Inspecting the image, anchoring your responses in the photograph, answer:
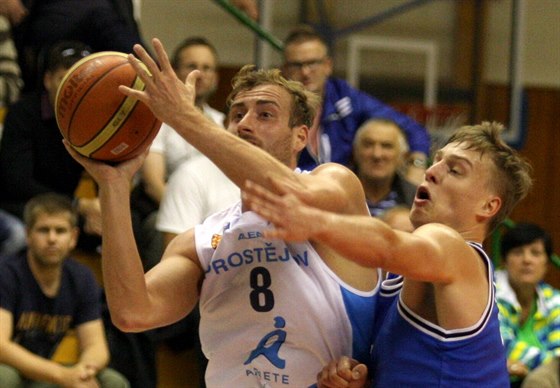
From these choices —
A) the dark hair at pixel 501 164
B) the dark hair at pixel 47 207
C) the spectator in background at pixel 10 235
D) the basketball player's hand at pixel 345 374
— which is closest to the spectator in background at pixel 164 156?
the dark hair at pixel 47 207

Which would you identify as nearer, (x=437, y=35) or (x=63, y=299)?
(x=63, y=299)

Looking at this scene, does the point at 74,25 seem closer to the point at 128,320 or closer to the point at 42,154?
the point at 42,154

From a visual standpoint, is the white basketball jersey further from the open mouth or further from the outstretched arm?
the open mouth

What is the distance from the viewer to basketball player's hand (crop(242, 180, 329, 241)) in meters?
2.64

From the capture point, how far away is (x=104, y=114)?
3.33 m

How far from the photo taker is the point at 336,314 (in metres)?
3.46

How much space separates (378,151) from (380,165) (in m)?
0.08

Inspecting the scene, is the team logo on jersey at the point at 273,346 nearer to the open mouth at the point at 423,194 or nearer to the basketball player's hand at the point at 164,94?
the open mouth at the point at 423,194

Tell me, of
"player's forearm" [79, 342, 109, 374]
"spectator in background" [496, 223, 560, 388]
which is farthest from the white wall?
"player's forearm" [79, 342, 109, 374]

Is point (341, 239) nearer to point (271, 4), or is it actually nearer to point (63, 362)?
point (63, 362)

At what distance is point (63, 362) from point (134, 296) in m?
2.29

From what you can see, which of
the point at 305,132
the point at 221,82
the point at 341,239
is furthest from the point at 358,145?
the point at 221,82

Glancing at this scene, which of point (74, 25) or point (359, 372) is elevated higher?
point (74, 25)

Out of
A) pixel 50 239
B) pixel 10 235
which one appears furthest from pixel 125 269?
pixel 10 235
